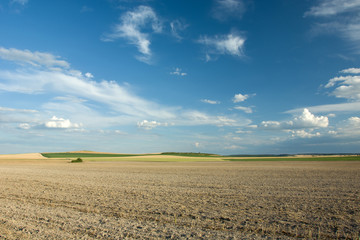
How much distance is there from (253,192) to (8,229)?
11079 mm

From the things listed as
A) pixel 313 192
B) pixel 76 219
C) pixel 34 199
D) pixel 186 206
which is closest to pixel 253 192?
pixel 313 192

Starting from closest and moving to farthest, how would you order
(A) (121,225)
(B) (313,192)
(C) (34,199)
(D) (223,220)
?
(A) (121,225), (D) (223,220), (C) (34,199), (B) (313,192)

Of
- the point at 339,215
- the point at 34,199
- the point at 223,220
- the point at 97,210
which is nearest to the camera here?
the point at 223,220

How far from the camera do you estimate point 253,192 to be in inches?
540

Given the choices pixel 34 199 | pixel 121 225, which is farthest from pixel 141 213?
pixel 34 199

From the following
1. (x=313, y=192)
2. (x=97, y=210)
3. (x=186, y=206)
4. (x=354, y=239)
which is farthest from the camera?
(x=313, y=192)

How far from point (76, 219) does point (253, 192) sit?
9195 millimetres

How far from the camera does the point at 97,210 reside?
9.58m

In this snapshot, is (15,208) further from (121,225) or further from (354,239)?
(354,239)

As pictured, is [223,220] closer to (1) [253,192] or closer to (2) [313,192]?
(1) [253,192]

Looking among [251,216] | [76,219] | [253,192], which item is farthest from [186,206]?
[253,192]

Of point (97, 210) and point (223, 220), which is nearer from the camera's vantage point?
point (223, 220)

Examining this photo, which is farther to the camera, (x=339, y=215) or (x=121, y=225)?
(x=339, y=215)

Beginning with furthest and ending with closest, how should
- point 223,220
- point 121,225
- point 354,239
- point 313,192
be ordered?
point 313,192 → point 223,220 → point 121,225 → point 354,239
